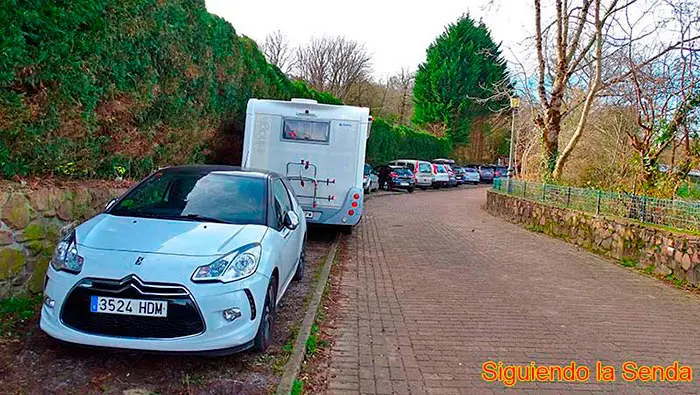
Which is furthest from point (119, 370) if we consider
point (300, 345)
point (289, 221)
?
point (289, 221)

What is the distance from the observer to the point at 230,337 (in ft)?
12.7

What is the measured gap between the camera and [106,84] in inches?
235

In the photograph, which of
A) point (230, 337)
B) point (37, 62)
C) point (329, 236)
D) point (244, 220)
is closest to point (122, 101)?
point (37, 62)

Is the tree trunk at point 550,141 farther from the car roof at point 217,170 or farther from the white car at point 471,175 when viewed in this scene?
the white car at point 471,175

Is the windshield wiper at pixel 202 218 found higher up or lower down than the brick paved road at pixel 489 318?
higher up

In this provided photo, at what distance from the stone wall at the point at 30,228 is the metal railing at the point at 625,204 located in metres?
9.19

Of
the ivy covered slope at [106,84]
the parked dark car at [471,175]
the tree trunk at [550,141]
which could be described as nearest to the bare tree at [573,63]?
the tree trunk at [550,141]

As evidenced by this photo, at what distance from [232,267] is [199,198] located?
1444mm

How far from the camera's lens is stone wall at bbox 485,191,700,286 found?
27.1 feet

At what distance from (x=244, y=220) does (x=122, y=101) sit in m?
2.73

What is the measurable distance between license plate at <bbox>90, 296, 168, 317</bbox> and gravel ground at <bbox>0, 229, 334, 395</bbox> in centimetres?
47

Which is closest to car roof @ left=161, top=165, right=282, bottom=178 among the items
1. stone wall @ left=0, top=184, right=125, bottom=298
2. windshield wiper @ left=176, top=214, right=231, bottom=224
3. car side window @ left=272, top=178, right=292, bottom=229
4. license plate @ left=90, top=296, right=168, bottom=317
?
car side window @ left=272, top=178, right=292, bottom=229

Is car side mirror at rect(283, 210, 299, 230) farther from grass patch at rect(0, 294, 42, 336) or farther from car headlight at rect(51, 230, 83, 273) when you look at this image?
grass patch at rect(0, 294, 42, 336)

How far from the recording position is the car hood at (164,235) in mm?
4020
